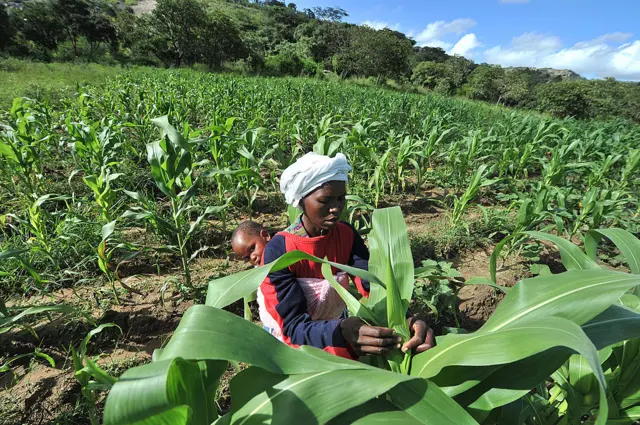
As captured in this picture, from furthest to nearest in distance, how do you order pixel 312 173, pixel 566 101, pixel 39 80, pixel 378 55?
1. pixel 566 101
2. pixel 378 55
3. pixel 39 80
4. pixel 312 173

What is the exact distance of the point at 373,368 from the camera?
2.43ft

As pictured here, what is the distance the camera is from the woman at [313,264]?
1230 mm

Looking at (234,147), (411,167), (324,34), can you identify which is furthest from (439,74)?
(234,147)

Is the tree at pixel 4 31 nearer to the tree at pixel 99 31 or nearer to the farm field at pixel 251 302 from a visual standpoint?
the tree at pixel 99 31

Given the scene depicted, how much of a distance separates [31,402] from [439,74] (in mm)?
58942

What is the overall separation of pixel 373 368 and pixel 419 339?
31 cm

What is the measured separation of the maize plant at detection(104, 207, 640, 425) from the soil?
1.31 meters

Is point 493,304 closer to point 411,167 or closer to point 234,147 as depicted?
point 234,147

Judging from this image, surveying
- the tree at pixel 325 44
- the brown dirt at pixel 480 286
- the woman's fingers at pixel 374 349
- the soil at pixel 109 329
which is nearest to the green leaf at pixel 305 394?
the woman's fingers at pixel 374 349

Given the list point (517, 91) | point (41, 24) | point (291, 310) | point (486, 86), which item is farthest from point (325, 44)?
point (291, 310)

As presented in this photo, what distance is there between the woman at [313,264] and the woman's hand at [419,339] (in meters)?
0.01

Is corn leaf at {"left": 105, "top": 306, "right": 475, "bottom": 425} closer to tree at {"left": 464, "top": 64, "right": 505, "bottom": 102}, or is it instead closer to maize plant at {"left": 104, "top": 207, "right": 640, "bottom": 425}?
maize plant at {"left": 104, "top": 207, "right": 640, "bottom": 425}

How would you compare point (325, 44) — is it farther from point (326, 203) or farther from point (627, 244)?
point (627, 244)

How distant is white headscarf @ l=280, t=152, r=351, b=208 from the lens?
1.32 m
